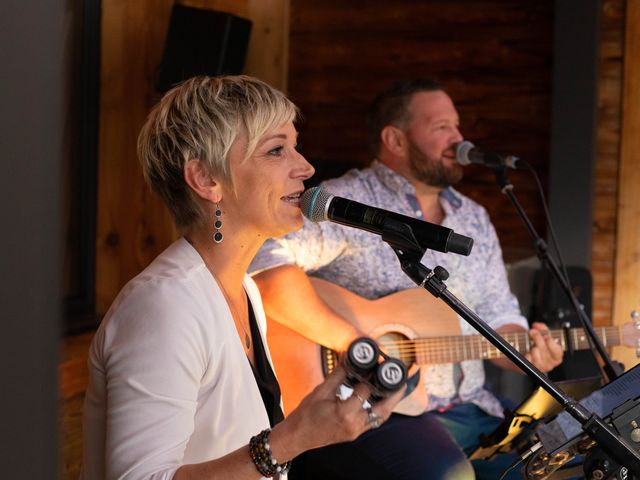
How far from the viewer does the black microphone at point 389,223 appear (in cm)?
121

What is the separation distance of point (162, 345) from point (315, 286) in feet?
4.00

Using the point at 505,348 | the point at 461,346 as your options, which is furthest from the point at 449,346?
the point at 505,348

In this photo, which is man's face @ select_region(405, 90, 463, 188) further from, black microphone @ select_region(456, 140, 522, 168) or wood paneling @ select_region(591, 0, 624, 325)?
wood paneling @ select_region(591, 0, 624, 325)

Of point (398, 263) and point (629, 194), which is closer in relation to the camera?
point (398, 263)

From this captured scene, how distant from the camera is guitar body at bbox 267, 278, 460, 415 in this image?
2318 millimetres

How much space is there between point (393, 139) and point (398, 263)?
535 mm

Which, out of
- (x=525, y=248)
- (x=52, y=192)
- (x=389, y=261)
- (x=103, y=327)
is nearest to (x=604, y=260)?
(x=525, y=248)

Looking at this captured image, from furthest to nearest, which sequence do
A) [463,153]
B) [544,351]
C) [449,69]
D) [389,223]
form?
[449,69] → [463,153] → [544,351] → [389,223]

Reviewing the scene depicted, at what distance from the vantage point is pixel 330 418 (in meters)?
1.13

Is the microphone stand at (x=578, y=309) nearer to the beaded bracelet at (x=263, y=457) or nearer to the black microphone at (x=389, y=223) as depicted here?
the black microphone at (x=389, y=223)

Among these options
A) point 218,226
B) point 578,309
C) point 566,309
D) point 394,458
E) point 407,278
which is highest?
point 218,226

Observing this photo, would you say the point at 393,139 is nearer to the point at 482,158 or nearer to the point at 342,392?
the point at 482,158

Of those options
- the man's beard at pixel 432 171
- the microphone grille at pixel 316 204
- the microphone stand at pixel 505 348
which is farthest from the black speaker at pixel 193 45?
the microphone stand at pixel 505 348

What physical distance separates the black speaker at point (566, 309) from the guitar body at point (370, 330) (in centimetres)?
72
